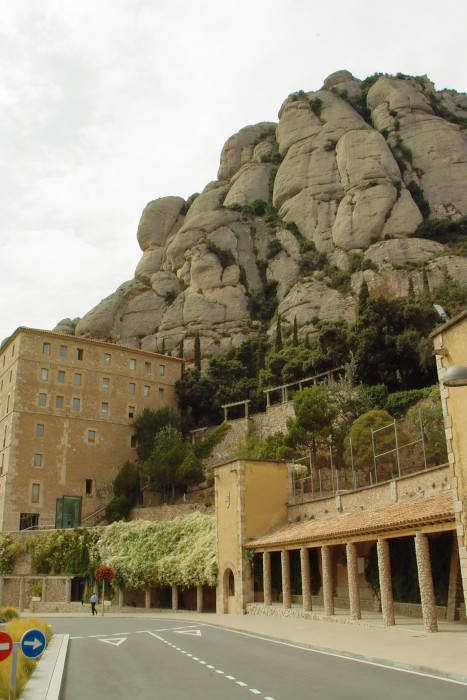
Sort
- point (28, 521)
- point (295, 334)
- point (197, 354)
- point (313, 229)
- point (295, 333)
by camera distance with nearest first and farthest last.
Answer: point (28, 521), point (295, 334), point (295, 333), point (197, 354), point (313, 229)

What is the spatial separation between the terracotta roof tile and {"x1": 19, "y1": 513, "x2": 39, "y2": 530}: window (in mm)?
26986

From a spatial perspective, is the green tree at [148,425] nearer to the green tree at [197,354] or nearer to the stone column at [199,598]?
the green tree at [197,354]

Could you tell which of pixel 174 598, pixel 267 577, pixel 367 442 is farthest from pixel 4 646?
pixel 174 598

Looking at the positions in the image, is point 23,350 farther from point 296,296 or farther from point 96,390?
point 296,296

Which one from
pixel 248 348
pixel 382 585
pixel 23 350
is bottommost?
pixel 382 585

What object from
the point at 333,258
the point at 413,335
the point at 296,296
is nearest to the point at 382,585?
the point at 413,335

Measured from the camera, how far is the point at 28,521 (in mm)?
51250

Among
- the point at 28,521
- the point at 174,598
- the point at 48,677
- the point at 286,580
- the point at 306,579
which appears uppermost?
the point at 28,521

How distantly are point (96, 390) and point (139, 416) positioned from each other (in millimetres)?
4714

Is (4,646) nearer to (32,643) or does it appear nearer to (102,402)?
(32,643)

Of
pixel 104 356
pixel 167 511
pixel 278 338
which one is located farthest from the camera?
pixel 278 338

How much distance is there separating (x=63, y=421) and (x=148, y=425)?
302 inches

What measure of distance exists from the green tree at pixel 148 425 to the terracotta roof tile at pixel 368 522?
90.8ft

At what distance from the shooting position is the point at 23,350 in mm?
55625
